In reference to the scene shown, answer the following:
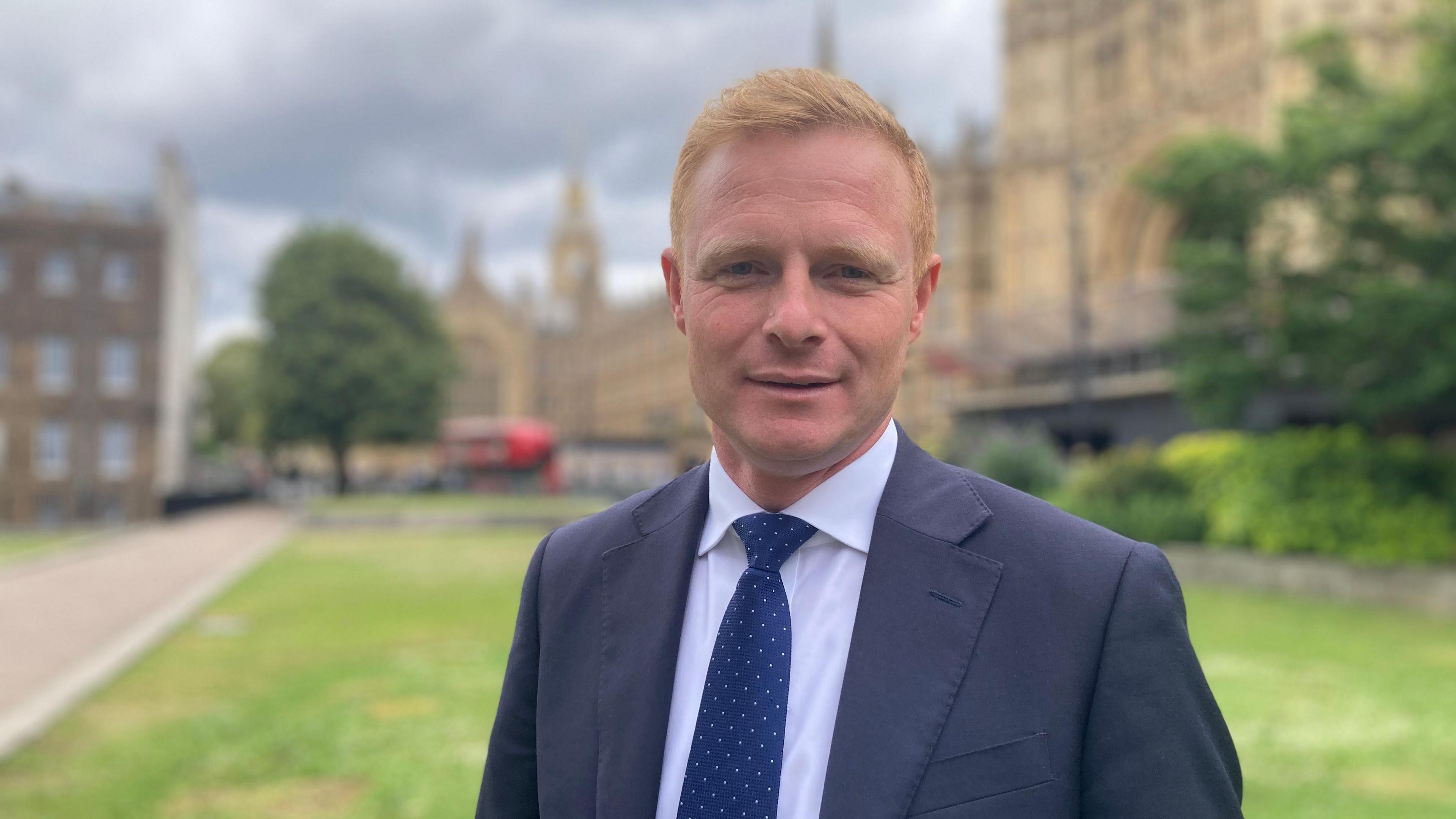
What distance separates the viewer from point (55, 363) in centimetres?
4038

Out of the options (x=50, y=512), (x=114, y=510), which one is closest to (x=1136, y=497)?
(x=114, y=510)

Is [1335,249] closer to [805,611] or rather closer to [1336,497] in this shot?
[1336,497]

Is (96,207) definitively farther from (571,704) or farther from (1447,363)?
(571,704)

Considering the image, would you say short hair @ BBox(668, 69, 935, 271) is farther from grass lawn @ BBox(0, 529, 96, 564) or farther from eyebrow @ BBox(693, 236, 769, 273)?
grass lawn @ BBox(0, 529, 96, 564)

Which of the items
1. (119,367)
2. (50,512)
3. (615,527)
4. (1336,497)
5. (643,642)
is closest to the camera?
(643,642)

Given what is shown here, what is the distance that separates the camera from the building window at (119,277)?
41000 millimetres

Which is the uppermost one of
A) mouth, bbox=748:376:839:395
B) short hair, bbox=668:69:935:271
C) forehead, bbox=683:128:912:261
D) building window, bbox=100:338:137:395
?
building window, bbox=100:338:137:395

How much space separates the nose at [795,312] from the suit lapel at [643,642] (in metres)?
→ 0.45

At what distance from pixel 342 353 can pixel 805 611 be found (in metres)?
52.5

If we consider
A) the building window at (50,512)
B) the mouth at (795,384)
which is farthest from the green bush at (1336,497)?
the building window at (50,512)

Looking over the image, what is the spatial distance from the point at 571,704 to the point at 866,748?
0.57 metres

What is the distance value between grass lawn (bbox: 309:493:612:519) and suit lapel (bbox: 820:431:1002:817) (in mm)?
28277

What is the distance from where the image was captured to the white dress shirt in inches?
64.4

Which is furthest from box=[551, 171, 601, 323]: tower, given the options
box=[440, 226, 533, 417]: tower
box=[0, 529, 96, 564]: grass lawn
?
box=[0, 529, 96, 564]: grass lawn
